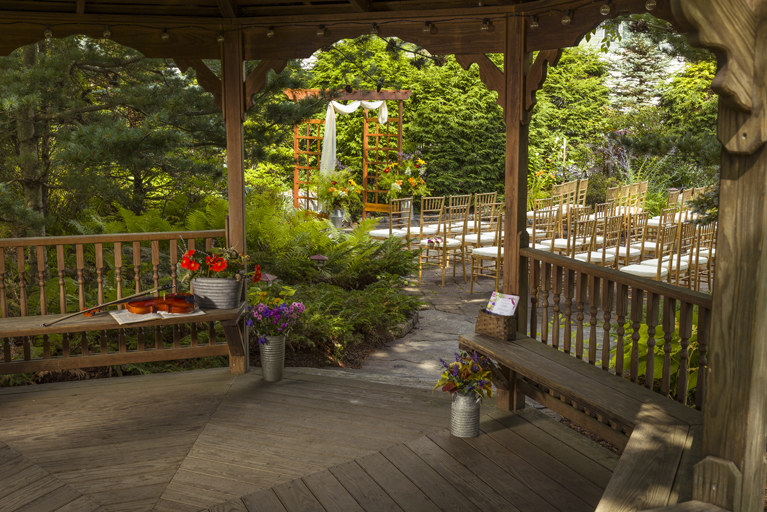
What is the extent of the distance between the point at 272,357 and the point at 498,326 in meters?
1.56

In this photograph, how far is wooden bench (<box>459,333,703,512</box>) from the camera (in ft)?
7.88

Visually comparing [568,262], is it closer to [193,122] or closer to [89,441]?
[89,441]

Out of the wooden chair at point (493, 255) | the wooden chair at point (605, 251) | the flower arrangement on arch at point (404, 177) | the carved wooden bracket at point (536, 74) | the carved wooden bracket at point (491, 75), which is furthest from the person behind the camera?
the flower arrangement on arch at point (404, 177)

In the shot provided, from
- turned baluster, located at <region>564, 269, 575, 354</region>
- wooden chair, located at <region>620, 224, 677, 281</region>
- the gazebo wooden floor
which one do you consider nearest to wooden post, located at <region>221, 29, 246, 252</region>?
the gazebo wooden floor

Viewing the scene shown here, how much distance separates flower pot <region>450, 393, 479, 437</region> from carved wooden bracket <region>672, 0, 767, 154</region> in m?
2.28

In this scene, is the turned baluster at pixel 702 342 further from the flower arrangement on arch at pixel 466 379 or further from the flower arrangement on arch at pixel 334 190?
the flower arrangement on arch at pixel 334 190

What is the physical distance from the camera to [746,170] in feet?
6.68

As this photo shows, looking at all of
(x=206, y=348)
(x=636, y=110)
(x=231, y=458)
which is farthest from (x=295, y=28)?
(x=636, y=110)

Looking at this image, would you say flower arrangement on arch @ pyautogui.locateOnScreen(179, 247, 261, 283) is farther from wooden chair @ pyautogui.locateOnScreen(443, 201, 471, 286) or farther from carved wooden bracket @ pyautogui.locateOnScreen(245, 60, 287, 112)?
wooden chair @ pyautogui.locateOnScreen(443, 201, 471, 286)

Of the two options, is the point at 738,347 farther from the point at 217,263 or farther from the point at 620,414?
the point at 217,263

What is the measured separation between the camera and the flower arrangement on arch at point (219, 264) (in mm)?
4773

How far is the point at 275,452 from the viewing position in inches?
149

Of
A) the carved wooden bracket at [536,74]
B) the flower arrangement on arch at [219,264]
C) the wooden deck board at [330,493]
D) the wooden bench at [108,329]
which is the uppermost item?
the carved wooden bracket at [536,74]

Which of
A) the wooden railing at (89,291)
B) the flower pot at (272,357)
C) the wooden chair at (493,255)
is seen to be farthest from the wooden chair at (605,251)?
the wooden railing at (89,291)
